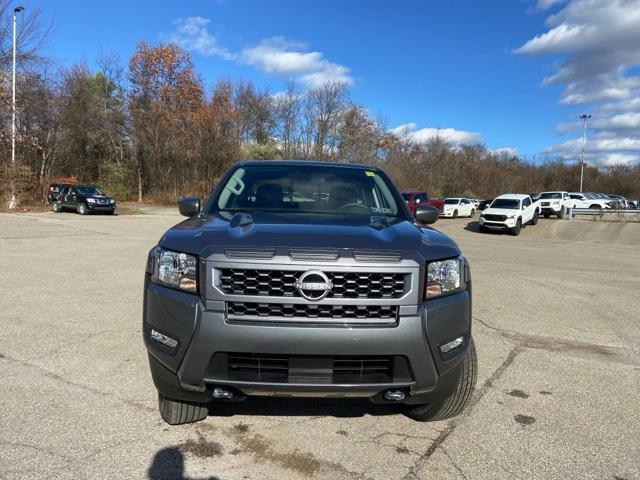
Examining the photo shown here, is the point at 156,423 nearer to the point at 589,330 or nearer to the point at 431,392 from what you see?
the point at 431,392

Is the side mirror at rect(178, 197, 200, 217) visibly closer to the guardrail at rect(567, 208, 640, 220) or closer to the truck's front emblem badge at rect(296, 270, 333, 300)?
the truck's front emblem badge at rect(296, 270, 333, 300)

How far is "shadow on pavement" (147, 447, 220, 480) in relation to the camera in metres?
2.54

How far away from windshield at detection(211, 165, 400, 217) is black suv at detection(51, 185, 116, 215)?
86.4ft

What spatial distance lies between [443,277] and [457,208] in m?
35.1

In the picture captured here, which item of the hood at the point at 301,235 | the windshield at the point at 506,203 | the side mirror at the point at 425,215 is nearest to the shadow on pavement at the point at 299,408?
the hood at the point at 301,235

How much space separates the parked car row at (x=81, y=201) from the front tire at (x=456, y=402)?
2807 centimetres

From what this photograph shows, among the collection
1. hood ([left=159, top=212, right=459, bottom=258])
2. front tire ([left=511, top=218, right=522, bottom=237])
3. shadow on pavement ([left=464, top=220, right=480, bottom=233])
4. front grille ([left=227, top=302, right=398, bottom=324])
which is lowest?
shadow on pavement ([left=464, top=220, right=480, bottom=233])

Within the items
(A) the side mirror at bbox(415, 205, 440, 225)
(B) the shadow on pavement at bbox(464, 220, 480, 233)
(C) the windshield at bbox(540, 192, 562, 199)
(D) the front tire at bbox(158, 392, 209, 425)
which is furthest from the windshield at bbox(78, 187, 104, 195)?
(C) the windshield at bbox(540, 192, 562, 199)

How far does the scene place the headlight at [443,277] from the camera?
2.66 m

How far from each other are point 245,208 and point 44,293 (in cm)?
473

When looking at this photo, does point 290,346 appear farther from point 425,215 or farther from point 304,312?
point 425,215

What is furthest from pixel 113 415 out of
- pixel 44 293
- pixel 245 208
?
pixel 44 293

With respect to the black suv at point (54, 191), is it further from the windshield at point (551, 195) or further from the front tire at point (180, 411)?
the windshield at point (551, 195)

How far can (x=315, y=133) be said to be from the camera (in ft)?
164
